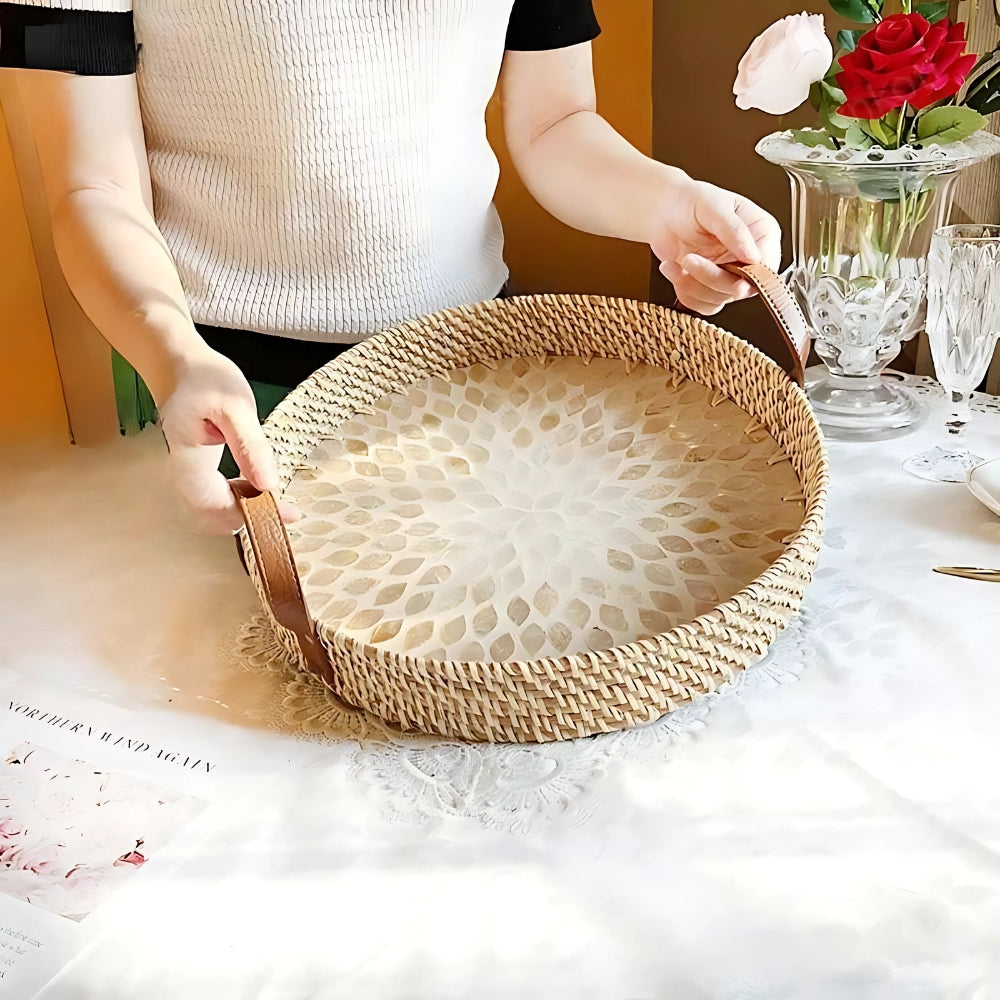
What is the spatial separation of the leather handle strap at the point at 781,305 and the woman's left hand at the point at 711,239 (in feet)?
0.05

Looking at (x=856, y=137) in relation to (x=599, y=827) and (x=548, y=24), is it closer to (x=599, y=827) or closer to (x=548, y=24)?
(x=548, y=24)

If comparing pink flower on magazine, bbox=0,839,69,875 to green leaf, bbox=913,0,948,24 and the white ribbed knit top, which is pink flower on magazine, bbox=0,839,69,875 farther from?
green leaf, bbox=913,0,948,24

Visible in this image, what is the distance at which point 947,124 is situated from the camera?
911 millimetres

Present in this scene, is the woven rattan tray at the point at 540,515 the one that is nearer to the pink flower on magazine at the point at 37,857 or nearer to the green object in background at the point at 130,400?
the pink flower on magazine at the point at 37,857

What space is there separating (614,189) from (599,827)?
1.91ft

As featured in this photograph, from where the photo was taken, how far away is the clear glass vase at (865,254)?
933mm

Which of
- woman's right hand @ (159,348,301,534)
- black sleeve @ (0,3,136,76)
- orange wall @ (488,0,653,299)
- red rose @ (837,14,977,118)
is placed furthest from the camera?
orange wall @ (488,0,653,299)

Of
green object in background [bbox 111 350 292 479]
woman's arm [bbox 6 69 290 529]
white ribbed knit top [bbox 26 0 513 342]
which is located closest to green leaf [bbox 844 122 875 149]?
white ribbed knit top [bbox 26 0 513 342]

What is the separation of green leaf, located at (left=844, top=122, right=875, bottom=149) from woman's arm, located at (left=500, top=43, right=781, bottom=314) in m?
0.15

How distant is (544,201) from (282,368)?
0.30 meters

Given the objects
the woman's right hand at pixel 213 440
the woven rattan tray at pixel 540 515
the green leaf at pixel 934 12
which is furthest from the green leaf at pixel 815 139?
the woman's right hand at pixel 213 440

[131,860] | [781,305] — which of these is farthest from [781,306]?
[131,860]

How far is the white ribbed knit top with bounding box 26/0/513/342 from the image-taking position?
840 mm

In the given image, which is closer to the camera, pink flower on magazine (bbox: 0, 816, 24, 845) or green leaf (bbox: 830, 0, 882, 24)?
pink flower on magazine (bbox: 0, 816, 24, 845)
